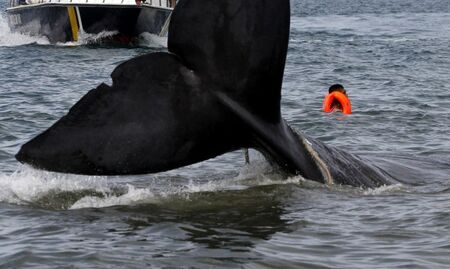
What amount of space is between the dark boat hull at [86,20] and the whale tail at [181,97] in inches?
1044

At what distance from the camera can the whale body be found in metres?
7.12

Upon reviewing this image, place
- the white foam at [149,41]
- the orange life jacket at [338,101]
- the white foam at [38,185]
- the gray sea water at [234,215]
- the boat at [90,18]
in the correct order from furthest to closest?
the white foam at [149,41] → the boat at [90,18] → the orange life jacket at [338,101] → the white foam at [38,185] → the gray sea water at [234,215]

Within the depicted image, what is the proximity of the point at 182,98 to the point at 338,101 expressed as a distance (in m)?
10.3

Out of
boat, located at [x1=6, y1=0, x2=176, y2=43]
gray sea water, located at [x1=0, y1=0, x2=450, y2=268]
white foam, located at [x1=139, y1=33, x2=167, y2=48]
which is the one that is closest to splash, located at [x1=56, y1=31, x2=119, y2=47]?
boat, located at [x1=6, y1=0, x2=176, y2=43]

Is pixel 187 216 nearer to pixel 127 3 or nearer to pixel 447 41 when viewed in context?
pixel 127 3

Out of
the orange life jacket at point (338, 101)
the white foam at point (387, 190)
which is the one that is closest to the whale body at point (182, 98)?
the white foam at point (387, 190)

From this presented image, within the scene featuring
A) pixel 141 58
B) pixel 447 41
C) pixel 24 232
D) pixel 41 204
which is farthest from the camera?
pixel 447 41

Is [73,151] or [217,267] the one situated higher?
[73,151]

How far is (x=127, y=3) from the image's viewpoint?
3394 cm

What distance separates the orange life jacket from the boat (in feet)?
55.6

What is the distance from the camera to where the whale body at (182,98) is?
712 centimetres

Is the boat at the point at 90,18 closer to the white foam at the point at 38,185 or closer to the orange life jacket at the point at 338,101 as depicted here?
the orange life jacket at the point at 338,101

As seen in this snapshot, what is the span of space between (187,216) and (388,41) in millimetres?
30516

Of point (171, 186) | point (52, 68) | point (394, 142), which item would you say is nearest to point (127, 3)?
point (52, 68)
